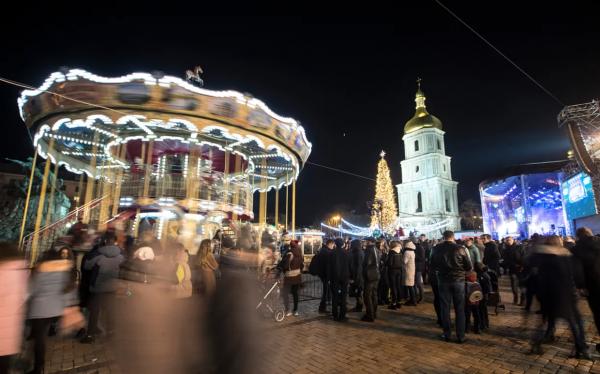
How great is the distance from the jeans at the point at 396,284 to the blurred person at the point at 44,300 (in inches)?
278

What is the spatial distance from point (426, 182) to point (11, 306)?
186 feet

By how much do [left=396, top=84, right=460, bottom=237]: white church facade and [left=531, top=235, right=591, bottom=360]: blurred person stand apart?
47.7 metres

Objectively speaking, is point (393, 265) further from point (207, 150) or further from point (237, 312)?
point (207, 150)

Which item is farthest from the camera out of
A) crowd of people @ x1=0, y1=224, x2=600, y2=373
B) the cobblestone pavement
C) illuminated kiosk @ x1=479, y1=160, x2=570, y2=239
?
illuminated kiosk @ x1=479, y1=160, x2=570, y2=239

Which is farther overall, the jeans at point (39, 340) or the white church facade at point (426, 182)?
the white church facade at point (426, 182)

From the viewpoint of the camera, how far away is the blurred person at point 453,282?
5508 millimetres

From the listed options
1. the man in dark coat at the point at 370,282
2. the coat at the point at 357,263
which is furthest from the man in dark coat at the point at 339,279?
the man in dark coat at the point at 370,282

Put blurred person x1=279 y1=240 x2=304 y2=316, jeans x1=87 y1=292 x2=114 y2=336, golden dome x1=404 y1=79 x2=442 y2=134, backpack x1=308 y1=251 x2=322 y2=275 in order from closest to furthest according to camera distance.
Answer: jeans x1=87 y1=292 x2=114 y2=336 < blurred person x1=279 y1=240 x2=304 y2=316 < backpack x1=308 y1=251 x2=322 y2=275 < golden dome x1=404 y1=79 x2=442 y2=134

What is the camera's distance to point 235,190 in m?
16.8

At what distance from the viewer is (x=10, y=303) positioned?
2814mm

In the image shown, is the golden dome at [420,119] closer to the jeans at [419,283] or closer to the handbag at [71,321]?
the jeans at [419,283]

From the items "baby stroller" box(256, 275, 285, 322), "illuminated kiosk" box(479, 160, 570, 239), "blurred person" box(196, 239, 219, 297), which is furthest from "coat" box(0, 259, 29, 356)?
"illuminated kiosk" box(479, 160, 570, 239)

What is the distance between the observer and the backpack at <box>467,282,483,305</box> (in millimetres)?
5695

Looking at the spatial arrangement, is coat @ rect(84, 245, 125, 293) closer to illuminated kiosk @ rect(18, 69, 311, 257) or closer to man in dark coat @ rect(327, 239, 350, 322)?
illuminated kiosk @ rect(18, 69, 311, 257)
